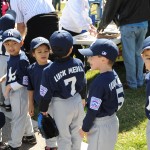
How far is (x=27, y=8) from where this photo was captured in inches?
177

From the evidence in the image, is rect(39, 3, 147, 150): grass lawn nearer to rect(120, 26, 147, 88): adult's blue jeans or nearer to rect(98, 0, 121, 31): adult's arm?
rect(120, 26, 147, 88): adult's blue jeans

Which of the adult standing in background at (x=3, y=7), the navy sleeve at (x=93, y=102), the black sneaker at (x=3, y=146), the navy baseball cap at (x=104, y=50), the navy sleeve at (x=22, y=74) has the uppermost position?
the adult standing in background at (x=3, y=7)

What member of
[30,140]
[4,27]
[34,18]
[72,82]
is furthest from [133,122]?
[4,27]

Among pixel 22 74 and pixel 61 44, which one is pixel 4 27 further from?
pixel 61 44

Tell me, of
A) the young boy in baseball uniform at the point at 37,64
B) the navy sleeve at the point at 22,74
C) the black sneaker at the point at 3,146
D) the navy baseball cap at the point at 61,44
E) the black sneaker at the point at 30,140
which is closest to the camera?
the navy baseball cap at the point at 61,44

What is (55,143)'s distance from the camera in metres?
3.71

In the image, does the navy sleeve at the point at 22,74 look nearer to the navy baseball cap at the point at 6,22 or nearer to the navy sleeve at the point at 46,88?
the navy sleeve at the point at 46,88

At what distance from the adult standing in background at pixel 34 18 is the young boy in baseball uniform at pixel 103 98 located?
1.87 meters

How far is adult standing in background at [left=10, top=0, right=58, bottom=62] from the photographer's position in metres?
4.48

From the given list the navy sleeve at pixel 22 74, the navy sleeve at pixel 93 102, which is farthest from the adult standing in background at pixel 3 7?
the navy sleeve at pixel 93 102

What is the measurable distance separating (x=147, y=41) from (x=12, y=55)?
1553 millimetres

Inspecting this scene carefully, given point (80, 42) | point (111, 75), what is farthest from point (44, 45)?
point (80, 42)

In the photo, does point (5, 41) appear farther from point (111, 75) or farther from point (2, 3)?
point (2, 3)

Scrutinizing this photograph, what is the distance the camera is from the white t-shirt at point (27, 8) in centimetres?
445
